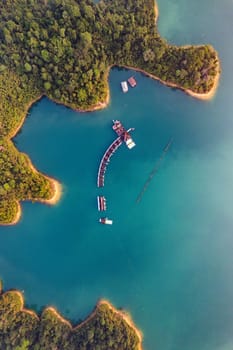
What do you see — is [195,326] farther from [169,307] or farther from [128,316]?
[128,316]

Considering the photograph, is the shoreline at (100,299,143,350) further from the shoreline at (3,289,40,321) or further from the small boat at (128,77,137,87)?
the small boat at (128,77,137,87)

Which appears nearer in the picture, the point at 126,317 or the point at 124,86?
the point at 126,317

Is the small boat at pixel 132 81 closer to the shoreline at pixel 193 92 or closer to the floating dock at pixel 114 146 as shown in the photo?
the shoreline at pixel 193 92

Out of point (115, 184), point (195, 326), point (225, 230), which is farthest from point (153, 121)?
point (195, 326)

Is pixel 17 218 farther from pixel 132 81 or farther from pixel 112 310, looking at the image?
pixel 132 81

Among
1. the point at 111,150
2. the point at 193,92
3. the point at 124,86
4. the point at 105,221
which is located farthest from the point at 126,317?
the point at 193,92

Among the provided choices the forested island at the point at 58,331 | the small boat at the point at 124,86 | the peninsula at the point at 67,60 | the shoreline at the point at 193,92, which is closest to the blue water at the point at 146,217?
the shoreline at the point at 193,92

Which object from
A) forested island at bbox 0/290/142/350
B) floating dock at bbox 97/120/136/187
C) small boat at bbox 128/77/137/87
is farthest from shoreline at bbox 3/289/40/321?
small boat at bbox 128/77/137/87
